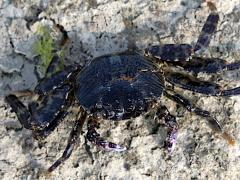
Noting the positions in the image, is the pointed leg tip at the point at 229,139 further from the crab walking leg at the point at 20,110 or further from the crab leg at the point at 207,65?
the crab walking leg at the point at 20,110

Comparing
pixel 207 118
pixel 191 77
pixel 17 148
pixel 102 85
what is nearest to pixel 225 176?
pixel 207 118

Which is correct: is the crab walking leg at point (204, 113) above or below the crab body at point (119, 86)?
below

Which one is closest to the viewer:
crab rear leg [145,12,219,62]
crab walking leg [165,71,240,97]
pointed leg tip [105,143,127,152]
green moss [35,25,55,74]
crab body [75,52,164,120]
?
crab body [75,52,164,120]

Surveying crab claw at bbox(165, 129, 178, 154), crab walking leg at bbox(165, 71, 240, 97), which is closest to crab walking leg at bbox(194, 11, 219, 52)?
crab walking leg at bbox(165, 71, 240, 97)

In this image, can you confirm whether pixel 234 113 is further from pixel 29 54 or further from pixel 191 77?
pixel 29 54

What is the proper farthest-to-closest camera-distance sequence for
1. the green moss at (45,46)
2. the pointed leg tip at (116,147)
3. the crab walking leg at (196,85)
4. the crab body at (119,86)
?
the green moss at (45,46), the crab walking leg at (196,85), the pointed leg tip at (116,147), the crab body at (119,86)

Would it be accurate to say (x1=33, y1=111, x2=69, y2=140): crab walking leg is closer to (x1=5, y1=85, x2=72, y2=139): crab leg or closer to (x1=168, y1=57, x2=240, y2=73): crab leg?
(x1=5, y1=85, x2=72, y2=139): crab leg

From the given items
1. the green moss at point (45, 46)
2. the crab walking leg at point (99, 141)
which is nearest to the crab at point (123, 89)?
the crab walking leg at point (99, 141)
